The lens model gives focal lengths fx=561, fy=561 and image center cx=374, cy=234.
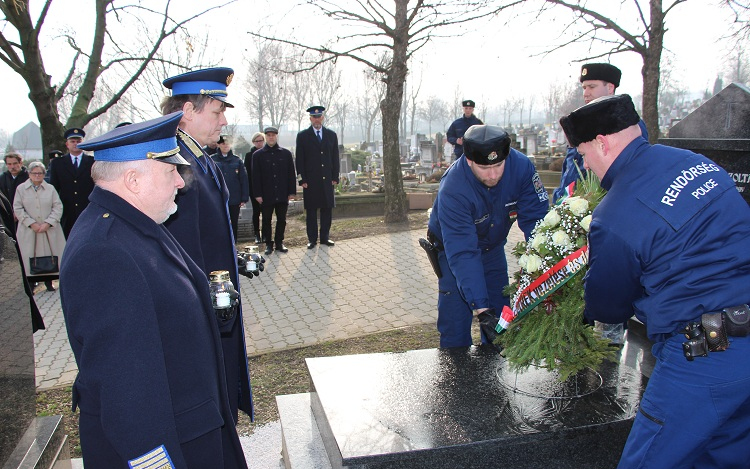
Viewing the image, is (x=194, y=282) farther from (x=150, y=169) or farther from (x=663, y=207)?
(x=663, y=207)

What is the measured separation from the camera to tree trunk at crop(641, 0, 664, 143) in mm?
10102

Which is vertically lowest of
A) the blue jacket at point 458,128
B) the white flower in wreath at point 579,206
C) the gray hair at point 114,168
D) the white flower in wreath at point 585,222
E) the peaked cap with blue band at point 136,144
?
the white flower in wreath at point 585,222

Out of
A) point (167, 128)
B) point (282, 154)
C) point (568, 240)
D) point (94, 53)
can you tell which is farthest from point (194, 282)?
point (94, 53)

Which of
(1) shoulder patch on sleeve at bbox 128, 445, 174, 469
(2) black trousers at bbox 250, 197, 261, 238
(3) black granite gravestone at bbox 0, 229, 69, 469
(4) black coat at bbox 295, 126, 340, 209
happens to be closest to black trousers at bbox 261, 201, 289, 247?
(4) black coat at bbox 295, 126, 340, 209

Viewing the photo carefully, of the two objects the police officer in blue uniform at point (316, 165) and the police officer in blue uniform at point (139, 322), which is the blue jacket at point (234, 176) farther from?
the police officer in blue uniform at point (139, 322)

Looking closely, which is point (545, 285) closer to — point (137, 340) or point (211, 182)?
point (211, 182)

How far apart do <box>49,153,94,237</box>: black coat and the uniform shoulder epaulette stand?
5.94 m

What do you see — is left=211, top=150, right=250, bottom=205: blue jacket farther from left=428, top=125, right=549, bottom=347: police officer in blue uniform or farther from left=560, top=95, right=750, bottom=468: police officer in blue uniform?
left=560, top=95, right=750, bottom=468: police officer in blue uniform

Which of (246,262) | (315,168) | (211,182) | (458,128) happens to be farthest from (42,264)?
(458,128)

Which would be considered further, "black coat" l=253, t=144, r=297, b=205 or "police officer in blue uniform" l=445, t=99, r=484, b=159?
"police officer in blue uniform" l=445, t=99, r=484, b=159

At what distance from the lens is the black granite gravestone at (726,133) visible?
14.5ft

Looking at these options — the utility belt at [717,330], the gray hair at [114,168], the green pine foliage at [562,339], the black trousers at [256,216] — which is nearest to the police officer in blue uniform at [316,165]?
the black trousers at [256,216]

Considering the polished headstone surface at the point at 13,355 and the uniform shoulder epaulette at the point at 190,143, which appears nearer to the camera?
the polished headstone surface at the point at 13,355

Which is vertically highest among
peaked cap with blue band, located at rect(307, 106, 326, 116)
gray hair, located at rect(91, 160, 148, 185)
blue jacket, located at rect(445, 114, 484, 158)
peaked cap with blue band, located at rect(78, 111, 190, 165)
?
peaked cap with blue band, located at rect(307, 106, 326, 116)
